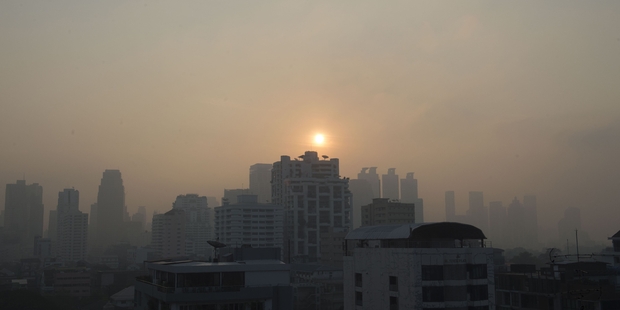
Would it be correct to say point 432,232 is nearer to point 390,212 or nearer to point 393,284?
point 393,284

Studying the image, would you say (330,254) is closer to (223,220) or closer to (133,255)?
(223,220)

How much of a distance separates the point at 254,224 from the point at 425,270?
92655mm

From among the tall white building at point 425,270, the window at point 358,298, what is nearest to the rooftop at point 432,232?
the tall white building at point 425,270

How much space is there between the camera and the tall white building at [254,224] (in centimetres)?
12469

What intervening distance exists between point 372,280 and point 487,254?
26.4 feet

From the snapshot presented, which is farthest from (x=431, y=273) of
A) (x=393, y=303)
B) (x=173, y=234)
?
(x=173, y=234)

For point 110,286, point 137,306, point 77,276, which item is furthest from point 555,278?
point 77,276

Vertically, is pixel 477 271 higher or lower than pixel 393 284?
higher

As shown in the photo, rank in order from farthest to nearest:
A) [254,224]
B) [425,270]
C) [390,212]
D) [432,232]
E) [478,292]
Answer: [390,212] → [254,224] → [432,232] → [478,292] → [425,270]

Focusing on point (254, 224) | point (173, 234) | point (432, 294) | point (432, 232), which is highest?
point (254, 224)

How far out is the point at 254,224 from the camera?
125 m

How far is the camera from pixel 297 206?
415ft

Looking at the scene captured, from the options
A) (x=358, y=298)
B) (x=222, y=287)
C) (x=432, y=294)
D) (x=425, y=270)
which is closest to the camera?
(x=222, y=287)

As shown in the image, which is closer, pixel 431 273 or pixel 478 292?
pixel 431 273
